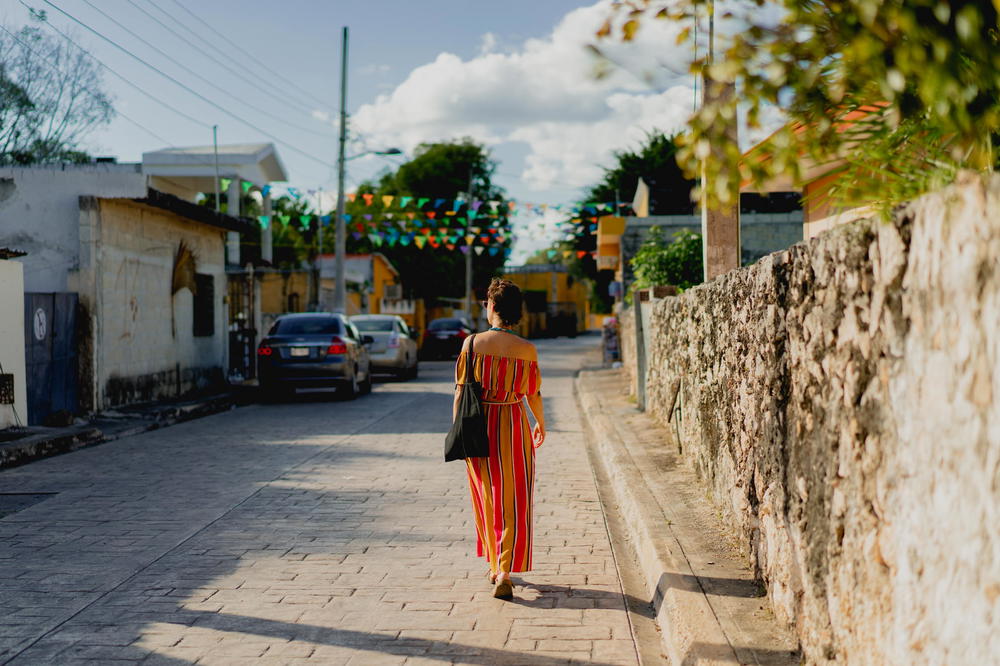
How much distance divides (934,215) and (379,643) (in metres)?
3.26

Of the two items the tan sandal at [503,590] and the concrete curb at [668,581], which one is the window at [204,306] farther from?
the tan sandal at [503,590]

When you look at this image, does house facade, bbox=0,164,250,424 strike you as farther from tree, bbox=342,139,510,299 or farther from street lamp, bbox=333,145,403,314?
tree, bbox=342,139,510,299

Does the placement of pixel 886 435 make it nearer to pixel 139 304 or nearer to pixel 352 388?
pixel 139 304

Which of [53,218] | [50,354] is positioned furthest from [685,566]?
[53,218]

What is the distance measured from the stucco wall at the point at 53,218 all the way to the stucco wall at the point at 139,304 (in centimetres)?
23

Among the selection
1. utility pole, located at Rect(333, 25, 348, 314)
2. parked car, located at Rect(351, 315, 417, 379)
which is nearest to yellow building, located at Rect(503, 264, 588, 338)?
utility pole, located at Rect(333, 25, 348, 314)

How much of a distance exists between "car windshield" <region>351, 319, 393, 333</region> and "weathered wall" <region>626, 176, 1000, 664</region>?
808 inches

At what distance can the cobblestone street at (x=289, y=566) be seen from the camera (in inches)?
191

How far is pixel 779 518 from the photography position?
15.5ft

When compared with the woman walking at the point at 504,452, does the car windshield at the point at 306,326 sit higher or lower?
higher

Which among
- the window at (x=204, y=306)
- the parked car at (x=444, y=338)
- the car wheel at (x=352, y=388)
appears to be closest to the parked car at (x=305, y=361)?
the car wheel at (x=352, y=388)

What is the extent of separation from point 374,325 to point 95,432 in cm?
1327

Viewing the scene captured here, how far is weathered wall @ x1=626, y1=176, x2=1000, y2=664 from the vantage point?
2553 mm

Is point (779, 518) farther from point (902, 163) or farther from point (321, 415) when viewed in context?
point (321, 415)
